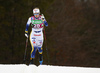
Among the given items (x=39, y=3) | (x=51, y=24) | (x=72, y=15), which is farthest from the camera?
(x=72, y=15)

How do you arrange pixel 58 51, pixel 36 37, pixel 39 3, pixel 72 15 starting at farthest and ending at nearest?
pixel 72 15 → pixel 58 51 → pixel 39 3 → pixel 36 37

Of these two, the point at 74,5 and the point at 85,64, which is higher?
the point at 74,5

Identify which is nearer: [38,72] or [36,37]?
[38,72]

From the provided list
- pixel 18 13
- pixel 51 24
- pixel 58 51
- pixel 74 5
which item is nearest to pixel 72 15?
pixel 74 5

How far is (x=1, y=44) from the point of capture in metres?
8.76

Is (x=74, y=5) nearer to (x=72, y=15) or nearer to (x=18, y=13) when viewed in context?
(x=72, y=15)

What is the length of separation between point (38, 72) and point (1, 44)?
6866mm

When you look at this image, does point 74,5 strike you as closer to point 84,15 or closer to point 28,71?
point 84,15

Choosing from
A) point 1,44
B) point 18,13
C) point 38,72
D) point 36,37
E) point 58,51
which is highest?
point 18,13

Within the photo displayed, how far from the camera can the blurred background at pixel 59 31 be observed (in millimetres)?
8469

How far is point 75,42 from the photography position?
15641mm

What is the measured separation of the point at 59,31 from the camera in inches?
555

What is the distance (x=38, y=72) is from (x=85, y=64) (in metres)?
13.8

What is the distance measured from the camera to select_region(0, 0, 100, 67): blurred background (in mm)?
8469
